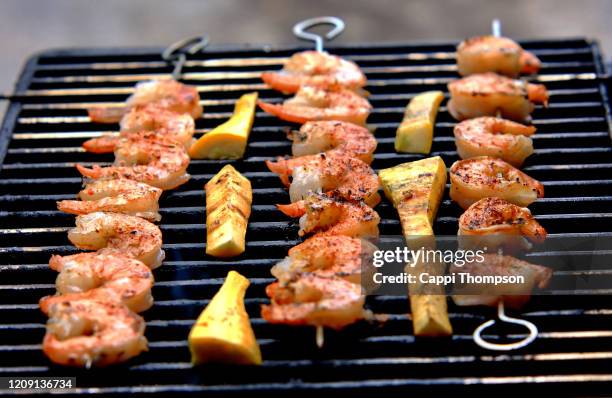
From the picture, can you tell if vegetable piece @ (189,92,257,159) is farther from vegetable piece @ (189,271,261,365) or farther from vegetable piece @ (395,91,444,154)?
vegetable piece @ (189,271,261,365)

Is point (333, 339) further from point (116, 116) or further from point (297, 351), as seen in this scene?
point (116, 116)

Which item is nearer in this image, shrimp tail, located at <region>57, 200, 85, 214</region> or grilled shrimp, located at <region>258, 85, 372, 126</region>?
shrimp tail, located at <region>57, 200, 85, 214</region>

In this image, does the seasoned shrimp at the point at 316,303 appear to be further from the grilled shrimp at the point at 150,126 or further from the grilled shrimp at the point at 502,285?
the grilled shrimp at the point at 150,126

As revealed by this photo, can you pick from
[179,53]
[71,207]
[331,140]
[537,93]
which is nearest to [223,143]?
[331,140]

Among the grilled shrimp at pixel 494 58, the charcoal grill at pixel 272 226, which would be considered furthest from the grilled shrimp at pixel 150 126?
the grilled shrimp at pixel 494 58

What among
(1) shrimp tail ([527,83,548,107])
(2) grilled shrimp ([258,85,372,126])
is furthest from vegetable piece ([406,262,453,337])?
(1) shrimp tail ([527,83,548,107])

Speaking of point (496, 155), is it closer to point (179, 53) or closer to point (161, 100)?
point (161, 100)
